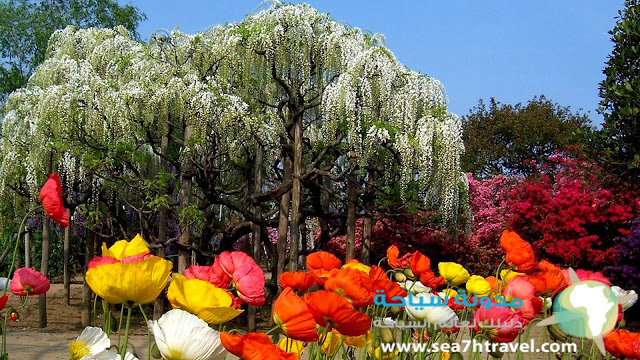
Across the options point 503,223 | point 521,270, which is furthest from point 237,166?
point 521,270

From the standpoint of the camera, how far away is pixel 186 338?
884 mm

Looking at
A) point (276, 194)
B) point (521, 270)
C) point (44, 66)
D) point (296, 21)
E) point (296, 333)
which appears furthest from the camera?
point (44, 66)

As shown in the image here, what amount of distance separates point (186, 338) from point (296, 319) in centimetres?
18

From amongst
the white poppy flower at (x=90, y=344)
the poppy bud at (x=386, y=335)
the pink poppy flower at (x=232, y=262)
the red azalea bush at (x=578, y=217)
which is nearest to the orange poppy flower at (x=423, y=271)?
the poppy bud at (x=386, y=335)

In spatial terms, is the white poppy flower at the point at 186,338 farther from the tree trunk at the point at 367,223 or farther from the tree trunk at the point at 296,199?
the tree trunk at the point at 367,223

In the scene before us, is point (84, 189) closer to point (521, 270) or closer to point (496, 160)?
point (521, 270)

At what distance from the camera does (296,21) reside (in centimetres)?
776

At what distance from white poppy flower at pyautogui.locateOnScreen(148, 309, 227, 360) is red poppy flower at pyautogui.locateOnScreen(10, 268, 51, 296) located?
76 centimetres

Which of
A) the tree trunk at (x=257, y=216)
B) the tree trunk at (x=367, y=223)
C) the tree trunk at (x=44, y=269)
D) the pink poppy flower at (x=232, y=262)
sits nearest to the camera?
the pink poppy flower at (x=232, y=262)

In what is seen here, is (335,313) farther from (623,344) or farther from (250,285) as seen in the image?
(623,344)

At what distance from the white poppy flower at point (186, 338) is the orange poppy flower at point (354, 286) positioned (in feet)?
1.38

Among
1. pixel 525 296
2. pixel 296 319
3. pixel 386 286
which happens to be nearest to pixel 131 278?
pixel 296 319

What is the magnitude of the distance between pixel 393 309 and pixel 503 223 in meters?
10.0

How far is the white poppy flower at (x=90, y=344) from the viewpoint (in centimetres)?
115
